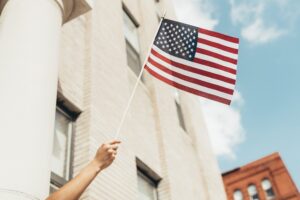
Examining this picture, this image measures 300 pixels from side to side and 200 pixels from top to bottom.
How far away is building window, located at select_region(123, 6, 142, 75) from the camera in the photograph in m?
9.43

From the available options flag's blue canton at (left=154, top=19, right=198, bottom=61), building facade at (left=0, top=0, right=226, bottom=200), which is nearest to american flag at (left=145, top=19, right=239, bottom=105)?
flag's blue canton at (left=154, top=19, right=198, bottom=61)

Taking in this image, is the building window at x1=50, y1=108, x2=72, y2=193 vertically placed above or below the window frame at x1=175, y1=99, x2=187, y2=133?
below

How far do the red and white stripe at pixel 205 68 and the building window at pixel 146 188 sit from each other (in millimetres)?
2198

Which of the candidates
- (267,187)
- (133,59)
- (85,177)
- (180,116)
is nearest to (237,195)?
(267,187)

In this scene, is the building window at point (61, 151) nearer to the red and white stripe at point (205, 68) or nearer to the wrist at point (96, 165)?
the red and white stripe at point (205, 68)

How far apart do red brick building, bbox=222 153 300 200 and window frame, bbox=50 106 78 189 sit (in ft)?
99.0

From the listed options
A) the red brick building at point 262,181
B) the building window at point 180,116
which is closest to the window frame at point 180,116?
the building window at point 180,116

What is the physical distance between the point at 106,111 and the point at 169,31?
5.24 feet

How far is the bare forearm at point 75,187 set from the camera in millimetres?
2611

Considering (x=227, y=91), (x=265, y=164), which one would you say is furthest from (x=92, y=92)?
(x=265, y=164)

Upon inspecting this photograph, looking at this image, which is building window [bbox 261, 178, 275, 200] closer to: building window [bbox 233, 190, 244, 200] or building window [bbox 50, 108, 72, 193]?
building window [bbox 233, 190, 244, 200]

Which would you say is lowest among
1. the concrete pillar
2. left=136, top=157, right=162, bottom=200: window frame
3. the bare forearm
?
the bare forearm

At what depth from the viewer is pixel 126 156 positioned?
249 inches

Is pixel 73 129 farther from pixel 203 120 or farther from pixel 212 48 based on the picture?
pixel 203 120
